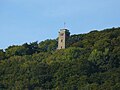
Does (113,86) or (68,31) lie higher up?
(68,31)

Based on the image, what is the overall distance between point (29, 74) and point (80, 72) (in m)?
8.00

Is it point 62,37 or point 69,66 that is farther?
point 62,37

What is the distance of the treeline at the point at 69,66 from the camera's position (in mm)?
84062

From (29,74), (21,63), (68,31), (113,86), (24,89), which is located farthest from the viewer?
(68,31)

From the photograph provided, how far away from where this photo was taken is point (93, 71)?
91438mm

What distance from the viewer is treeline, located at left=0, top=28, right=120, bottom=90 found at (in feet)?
276

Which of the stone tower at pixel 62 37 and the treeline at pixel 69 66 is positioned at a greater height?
the stone tower at pixel 62 37

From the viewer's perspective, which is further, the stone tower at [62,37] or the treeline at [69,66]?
the stone tower at [62,37]

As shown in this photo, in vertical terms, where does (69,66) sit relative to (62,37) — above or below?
below

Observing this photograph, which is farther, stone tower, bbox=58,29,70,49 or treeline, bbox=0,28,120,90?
stone tower, bbox=58,29,70,49

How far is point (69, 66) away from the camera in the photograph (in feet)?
301

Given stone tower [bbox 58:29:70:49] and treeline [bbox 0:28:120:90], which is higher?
stone tower [bbox 58:29:70:49]

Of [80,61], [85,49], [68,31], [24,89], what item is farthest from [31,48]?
[24,89]

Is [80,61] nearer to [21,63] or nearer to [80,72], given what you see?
[80,72]
